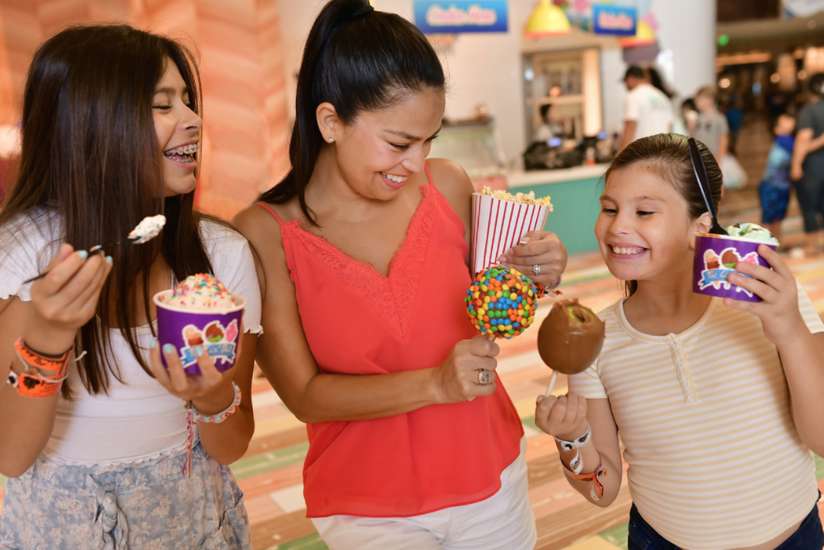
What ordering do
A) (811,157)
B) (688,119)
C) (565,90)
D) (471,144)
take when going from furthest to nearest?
(565,90) → (471,144) → (688,119) → (811,157)

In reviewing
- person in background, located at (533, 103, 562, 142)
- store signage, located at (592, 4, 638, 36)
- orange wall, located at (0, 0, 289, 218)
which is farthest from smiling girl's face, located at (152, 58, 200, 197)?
store signage, located at (592, 4, 638, 36)

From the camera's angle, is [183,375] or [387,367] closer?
[183,375]

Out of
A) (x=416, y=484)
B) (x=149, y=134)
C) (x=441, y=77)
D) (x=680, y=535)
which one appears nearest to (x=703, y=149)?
(x=441, y=77)

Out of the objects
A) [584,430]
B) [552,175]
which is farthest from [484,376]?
[552,175]

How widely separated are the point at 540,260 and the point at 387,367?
16.5 inches

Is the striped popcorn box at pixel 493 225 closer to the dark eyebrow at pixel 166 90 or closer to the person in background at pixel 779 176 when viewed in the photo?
the dark eyebrow at pixel 166 90

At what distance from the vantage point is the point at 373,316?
5.07ft

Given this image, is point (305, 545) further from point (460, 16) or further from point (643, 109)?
point (643, 109)

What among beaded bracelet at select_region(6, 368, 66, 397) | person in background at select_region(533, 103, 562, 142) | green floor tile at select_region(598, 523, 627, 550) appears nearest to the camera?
beaded bracelet at select_region(6, 368, 66, 397)

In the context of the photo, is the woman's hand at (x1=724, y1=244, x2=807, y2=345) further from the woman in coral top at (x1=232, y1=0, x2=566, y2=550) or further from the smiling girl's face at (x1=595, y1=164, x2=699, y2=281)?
the woman in coral top at (x1=232, y1=0, x2=566, y2=550)

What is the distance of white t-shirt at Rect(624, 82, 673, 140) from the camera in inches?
311

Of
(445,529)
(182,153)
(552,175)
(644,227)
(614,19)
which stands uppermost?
(614,19)

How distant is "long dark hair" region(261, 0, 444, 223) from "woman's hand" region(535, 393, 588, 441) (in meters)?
0.61

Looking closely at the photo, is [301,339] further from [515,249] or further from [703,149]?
[703,149]
